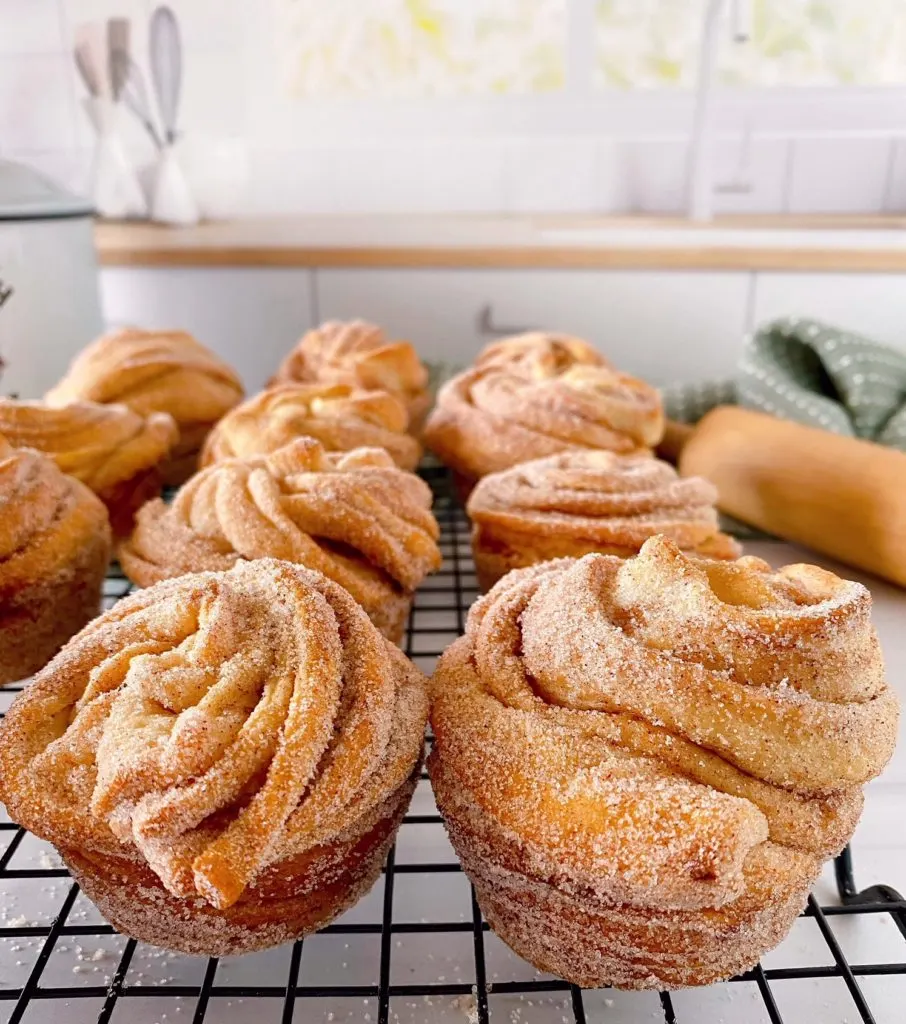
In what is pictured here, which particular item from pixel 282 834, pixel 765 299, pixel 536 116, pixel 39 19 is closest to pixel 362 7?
pixel 536 116

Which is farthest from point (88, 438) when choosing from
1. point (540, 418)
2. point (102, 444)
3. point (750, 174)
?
point (750, 174)

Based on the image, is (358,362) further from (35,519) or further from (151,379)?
(35,519)

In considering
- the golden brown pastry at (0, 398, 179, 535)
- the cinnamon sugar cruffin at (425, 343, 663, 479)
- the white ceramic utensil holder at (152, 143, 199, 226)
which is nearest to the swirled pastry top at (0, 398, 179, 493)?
the golden brown pastry at (0, 398, 179, 535)

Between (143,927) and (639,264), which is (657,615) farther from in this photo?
(639,264)

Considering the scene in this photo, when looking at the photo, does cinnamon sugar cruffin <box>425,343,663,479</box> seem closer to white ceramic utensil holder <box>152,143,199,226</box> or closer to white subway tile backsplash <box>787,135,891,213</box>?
white ceramic utensil holder <box>152,143,199,226</box>

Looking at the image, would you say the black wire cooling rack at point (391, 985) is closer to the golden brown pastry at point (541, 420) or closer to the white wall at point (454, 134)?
the golden brown pastry at point (541, 420)

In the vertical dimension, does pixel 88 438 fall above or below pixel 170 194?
below
